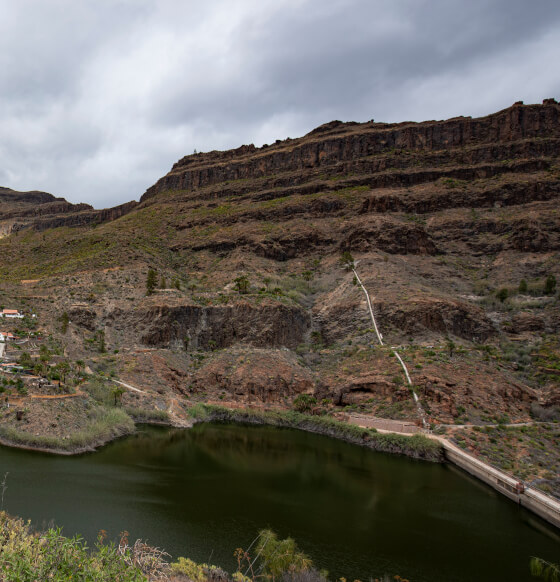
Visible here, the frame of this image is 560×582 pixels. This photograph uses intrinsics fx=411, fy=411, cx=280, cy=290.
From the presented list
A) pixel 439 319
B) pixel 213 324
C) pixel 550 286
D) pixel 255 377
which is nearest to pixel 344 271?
pixel 439 319

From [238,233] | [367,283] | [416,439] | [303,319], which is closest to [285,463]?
[416,439]

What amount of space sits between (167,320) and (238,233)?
31.9 metres

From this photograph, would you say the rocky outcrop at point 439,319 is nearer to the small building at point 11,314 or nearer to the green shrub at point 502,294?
the green shrub at point 502,294

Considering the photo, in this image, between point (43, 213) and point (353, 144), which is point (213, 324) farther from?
point (43, 213)

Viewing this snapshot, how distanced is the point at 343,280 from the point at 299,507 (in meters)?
47.4

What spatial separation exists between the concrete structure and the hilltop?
175cm

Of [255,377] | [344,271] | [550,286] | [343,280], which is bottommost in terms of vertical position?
[255,377]

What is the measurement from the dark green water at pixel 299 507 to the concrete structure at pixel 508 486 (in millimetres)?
684

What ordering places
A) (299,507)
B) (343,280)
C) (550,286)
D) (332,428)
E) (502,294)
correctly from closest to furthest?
(299,507)
(332,428)
(550,286)
(502,294)
(343,280)

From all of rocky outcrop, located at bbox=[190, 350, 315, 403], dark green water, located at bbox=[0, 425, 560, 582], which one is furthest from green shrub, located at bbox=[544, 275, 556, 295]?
dark green water, located at bbox=[0, 425, 560, 582]

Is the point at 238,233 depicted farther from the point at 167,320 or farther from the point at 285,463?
the point at 285,463

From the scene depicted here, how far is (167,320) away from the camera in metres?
57.5

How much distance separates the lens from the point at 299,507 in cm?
2305

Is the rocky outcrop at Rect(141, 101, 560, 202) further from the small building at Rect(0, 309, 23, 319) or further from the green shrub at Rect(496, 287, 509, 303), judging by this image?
the small building at Rect(0, 309, 23, 319)
